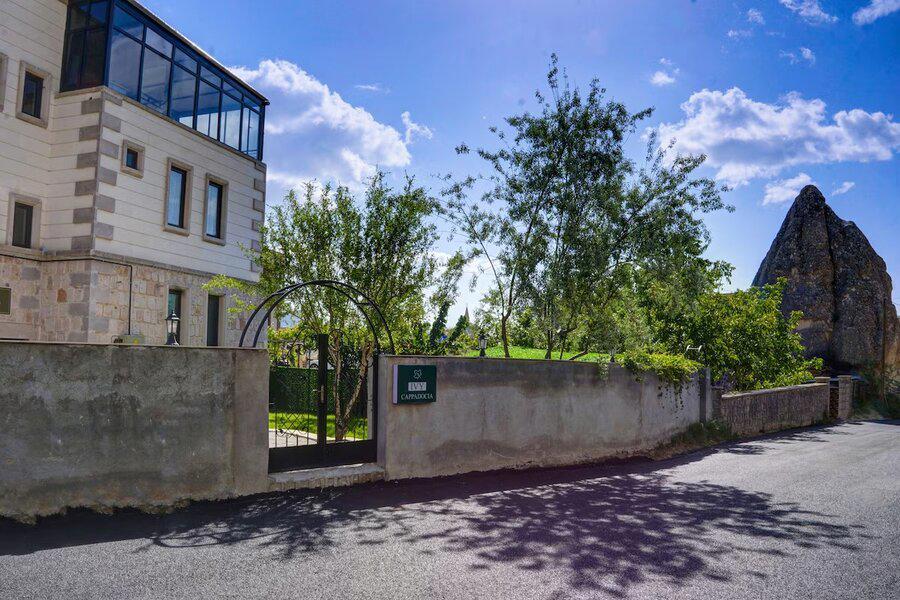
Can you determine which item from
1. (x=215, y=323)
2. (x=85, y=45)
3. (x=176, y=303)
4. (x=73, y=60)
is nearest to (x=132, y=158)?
(x=73, y=60)

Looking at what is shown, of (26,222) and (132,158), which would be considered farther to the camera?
(132,158)

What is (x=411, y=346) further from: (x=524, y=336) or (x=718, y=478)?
(x=718, y=478)

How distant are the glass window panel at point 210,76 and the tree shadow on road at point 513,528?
15357 millimetres

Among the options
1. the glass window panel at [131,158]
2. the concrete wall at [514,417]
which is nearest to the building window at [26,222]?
the glass window panel at [131,158]

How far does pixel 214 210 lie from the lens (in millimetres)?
19641

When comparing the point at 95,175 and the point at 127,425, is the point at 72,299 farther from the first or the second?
the point at 127,425

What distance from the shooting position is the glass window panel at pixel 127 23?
15688 mm

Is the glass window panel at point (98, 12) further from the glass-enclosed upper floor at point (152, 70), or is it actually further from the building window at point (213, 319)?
the building window at point (213, 319)

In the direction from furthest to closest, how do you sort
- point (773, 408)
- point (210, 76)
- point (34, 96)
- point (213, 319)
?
point (213, 319) < point (210, 76) < point (773, 408) < point (34, 96)

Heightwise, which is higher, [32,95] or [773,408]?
[32,95]

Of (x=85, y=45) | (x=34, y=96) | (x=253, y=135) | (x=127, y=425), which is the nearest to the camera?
(x=127, y=425)

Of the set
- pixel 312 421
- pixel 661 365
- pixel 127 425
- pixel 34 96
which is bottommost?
pixel 312 421

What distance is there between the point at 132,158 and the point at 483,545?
15049mm

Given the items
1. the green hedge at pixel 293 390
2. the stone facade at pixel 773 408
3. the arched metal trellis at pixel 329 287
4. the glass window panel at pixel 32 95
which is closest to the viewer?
the arched metal trellis at pixel 329 287
